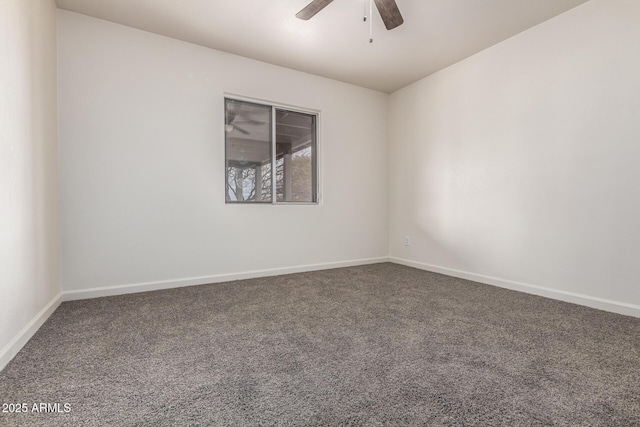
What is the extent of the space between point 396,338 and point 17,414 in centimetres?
175

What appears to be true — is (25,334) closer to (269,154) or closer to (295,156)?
(269,154)

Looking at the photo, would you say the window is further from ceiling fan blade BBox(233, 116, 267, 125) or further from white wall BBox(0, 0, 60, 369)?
white wall BBox(0, 0, 60, 369)

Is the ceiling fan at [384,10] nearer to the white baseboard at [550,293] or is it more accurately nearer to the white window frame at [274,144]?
the white window frame at [274,144]

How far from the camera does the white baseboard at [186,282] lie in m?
2.63

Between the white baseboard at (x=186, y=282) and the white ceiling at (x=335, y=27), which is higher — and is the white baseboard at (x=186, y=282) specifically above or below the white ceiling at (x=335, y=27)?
below

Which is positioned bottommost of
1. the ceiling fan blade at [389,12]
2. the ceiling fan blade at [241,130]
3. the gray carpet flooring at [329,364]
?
the gray carpet flooring at [329,364]

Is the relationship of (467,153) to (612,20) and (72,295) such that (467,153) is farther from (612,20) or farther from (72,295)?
(72,295)

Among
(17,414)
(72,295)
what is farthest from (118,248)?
(17,414)

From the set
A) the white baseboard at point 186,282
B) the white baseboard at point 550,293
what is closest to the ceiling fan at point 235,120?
the white baseboard at point 186,282

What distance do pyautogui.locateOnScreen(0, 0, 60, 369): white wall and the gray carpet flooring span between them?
0.68 ft

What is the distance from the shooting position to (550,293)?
266cm

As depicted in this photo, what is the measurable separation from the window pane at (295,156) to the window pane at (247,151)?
0.16 m

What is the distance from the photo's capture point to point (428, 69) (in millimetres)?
3633

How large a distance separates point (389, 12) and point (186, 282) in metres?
3.00
